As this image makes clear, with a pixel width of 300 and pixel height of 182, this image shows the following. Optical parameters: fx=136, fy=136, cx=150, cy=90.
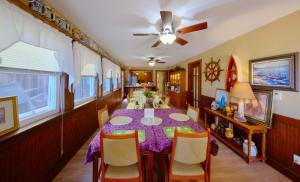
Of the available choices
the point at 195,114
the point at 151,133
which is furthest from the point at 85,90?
the point at 195,114

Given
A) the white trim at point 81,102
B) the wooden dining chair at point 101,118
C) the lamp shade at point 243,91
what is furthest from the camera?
the white trim at point 81,102

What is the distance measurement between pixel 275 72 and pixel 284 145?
1.11 metres

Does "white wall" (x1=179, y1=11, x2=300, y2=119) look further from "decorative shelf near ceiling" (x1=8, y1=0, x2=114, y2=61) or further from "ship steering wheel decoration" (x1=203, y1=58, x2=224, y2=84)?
"decorative shelf near ceiling" (x1=8, y1=0, x2=114, y2=61)

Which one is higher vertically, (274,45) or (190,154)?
(274,45)

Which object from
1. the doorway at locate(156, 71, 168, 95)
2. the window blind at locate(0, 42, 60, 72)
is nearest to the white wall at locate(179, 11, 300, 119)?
the window blind at locate(0, 42, 60, 72)

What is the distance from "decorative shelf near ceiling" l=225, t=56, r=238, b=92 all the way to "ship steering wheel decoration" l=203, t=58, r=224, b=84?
40 cm

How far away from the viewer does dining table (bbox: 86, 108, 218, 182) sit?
144 cm

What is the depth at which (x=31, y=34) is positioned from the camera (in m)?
1.40

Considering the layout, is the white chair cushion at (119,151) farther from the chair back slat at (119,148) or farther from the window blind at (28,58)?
the window blind at (28,58)

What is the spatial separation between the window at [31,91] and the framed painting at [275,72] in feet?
11.0

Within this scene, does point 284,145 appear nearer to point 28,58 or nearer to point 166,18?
point 166,18

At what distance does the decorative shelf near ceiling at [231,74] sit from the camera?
2.93 m

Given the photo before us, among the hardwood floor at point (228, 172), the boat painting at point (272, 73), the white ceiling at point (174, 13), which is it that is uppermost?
the white ceiling at point (174, 13)

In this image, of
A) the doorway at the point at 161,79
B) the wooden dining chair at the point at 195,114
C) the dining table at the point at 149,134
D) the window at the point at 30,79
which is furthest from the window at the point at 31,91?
the doorway at the point at 161,79
